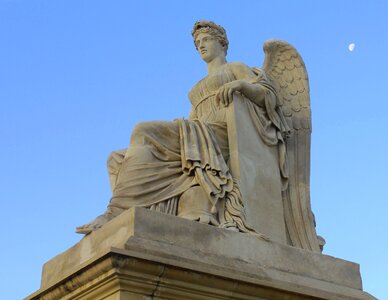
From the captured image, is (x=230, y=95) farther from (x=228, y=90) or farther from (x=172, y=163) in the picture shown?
(x=172, y=163)

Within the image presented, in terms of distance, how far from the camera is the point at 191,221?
22.7ft

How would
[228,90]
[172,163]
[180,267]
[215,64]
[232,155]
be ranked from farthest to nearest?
[215,64] → [228,90] → [232,155] → [172,163] → [180,267]

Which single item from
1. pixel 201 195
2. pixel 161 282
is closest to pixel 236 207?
pixel 201 195

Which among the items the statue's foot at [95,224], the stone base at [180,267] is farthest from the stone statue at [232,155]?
the stone base at [180,267]

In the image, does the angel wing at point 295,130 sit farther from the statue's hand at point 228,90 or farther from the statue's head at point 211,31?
the statue's hand at point 228,90

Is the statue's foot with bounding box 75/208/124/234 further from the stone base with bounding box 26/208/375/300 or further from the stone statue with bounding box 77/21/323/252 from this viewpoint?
the stone base with bounding box 26/208/375/300

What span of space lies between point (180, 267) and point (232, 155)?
86.0 inches

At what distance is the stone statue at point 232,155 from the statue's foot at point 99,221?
0.01 m

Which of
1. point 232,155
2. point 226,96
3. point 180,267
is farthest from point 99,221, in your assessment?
point 226,96

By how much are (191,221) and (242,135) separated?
1.69 metres

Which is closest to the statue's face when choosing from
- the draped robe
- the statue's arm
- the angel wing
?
the statue's arm

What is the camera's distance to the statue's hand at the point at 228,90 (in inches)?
328

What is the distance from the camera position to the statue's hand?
8328 mm

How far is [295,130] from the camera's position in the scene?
916cm
